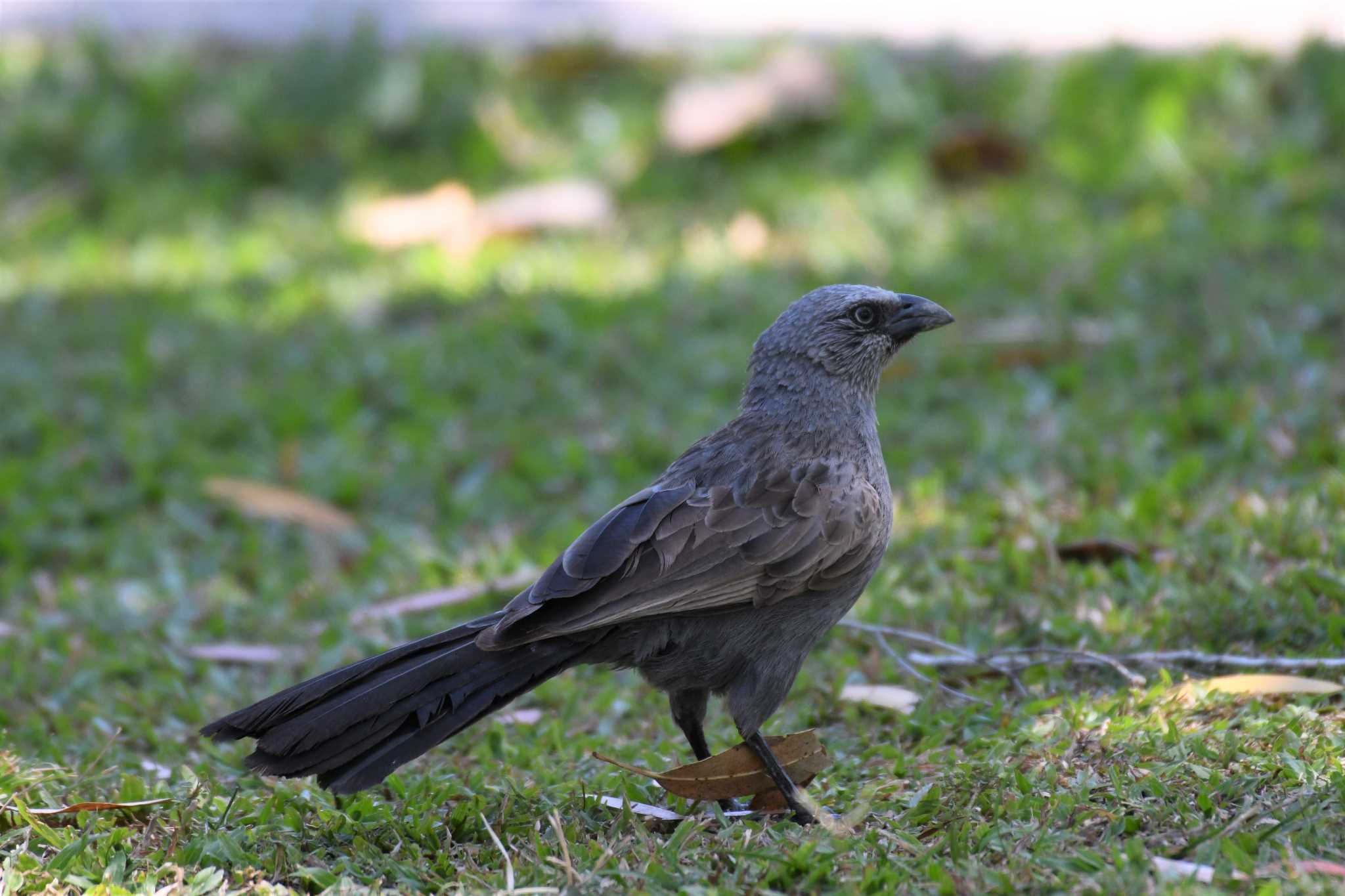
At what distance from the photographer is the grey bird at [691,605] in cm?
367

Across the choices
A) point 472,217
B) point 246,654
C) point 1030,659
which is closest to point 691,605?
point 1030,659

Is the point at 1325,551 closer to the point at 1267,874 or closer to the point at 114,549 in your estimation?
the point at 1267,874

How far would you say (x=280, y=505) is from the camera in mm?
6410

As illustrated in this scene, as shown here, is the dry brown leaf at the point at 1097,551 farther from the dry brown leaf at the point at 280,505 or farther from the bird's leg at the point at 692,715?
the dry brown leaf at the point at 280,505

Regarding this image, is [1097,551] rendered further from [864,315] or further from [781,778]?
[781,778]

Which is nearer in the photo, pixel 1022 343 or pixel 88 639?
pixel 88 639

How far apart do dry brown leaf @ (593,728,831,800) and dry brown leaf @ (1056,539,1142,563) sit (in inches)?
67.2

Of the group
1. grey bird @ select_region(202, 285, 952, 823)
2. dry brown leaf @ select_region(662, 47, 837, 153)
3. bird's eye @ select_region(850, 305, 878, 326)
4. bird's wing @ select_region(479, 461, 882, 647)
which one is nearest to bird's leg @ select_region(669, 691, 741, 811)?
grey bird @ select_region(202, 285, 952, 823)

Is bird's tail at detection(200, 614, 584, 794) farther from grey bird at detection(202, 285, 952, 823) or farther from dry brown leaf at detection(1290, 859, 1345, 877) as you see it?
dry brown leaf at detection(1290, 859, 1345, 877)

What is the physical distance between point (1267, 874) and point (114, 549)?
4714 millimetres

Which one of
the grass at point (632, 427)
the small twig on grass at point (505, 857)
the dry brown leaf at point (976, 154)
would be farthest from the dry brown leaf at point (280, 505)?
the dry brown leaf at point (976, 154)

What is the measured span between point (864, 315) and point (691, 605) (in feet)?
3.90

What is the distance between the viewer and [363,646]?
17.3 feet

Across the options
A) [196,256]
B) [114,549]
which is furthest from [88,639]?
[196,256]
